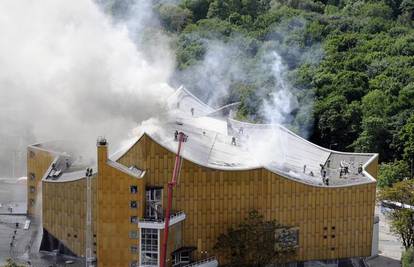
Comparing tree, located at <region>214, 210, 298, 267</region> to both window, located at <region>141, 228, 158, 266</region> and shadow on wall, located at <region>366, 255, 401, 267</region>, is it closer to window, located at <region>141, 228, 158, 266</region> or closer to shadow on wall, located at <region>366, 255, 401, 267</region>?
window, located at <region>141, 228, 158, 266</region>

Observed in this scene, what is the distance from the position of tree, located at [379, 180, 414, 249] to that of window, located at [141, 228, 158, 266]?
14.7 metres

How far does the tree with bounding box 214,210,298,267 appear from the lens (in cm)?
5012

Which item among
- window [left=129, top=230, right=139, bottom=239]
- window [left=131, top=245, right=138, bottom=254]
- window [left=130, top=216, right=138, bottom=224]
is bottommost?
window [left=131, top=245, right=138, bottom=254]

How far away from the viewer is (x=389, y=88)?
8531cm

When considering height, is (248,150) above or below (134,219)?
above

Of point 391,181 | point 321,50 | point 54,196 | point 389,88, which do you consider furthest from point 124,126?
point 321,50

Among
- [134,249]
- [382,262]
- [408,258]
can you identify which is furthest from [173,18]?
[134,249]

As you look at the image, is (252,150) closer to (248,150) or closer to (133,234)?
(248,150)

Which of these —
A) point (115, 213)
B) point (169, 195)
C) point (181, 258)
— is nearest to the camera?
point (115, 213)

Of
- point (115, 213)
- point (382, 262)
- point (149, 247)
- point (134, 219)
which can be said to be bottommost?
point (382, 262)

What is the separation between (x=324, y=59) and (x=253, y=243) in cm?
4698

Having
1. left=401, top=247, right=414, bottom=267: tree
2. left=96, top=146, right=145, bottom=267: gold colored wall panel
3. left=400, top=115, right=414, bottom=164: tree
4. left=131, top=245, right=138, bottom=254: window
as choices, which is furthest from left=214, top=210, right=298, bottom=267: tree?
left=400, top=115, right=414, bottom=164: tree

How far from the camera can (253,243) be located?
50.1 m

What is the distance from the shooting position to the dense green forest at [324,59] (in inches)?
3132
